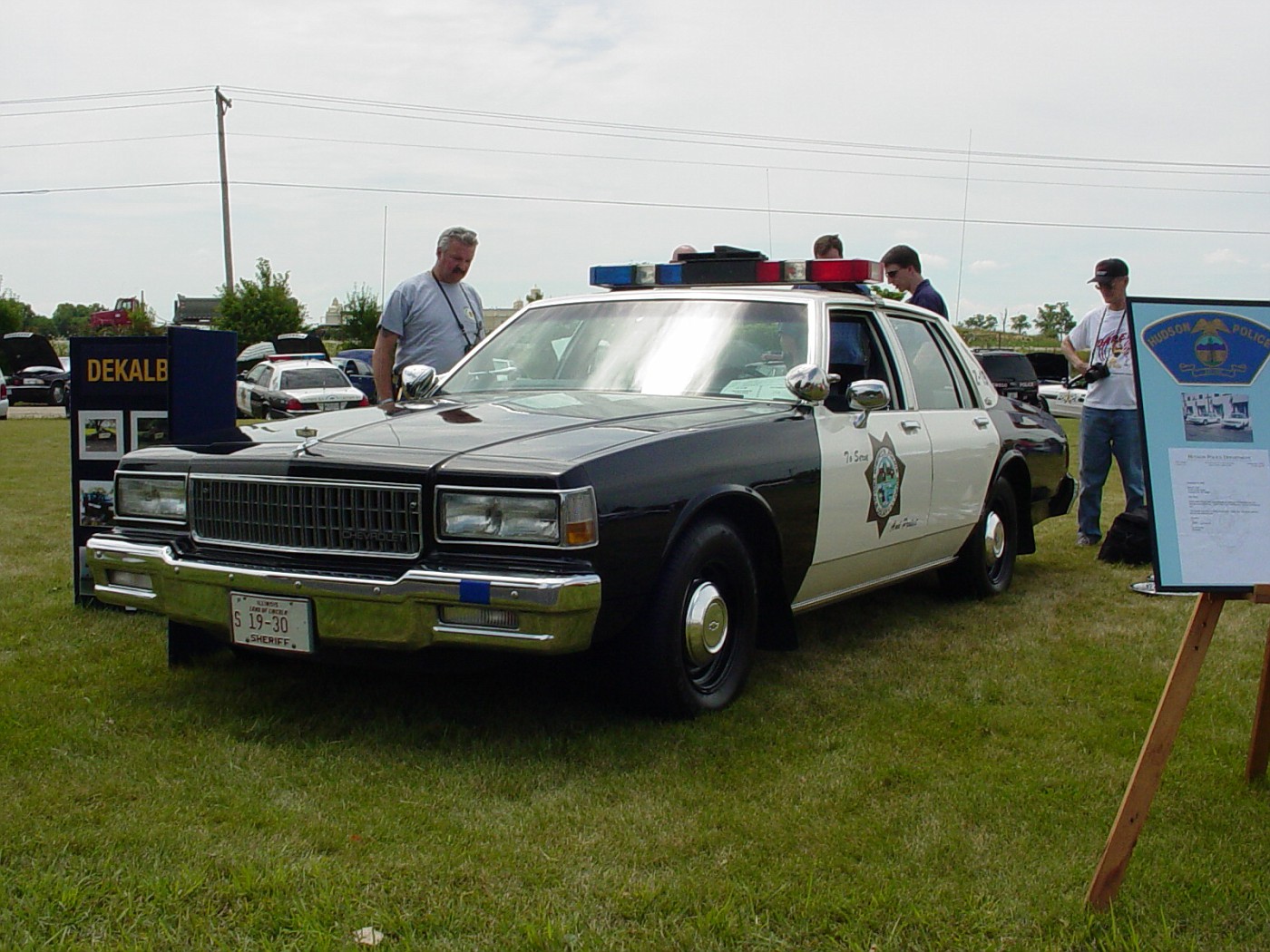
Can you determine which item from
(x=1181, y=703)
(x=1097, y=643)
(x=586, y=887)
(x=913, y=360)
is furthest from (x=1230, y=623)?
(x=586, y=887)

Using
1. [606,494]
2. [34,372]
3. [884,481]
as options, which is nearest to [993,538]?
[884,481]

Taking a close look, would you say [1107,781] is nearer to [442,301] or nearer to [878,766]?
[878,766]

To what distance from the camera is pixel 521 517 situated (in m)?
3.66

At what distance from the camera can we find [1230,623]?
6039 mm

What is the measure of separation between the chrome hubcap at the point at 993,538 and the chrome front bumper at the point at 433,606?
3462mm

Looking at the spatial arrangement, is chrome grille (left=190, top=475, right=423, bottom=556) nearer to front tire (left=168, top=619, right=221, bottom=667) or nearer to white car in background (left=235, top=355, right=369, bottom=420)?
front tire (left=168, top=619, right=221, bottom=667)

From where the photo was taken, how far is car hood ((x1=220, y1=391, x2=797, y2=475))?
3799 millimetres

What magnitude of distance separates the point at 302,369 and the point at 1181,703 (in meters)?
24.5

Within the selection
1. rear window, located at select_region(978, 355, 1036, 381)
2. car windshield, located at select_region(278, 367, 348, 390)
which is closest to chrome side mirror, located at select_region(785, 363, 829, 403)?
rear window, located at select_region(978, 355, 1036, 381)

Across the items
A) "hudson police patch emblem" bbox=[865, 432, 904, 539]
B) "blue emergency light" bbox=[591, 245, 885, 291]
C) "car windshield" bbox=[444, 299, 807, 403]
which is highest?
"blue emergency light" bbox=[591, 245, 885, 291]

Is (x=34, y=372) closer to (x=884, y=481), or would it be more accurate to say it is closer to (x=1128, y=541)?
(x=1128, y=541)

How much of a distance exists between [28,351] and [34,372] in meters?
2.76

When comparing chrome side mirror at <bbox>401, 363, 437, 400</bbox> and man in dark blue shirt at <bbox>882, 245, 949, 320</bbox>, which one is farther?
man in dark blue shirt at <bbox>882, 245, 949, 320</bbox>

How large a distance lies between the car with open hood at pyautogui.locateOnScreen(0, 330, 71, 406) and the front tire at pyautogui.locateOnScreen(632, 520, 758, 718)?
105ft
